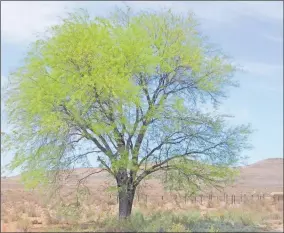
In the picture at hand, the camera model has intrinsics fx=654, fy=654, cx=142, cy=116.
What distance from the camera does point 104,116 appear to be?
29.4m

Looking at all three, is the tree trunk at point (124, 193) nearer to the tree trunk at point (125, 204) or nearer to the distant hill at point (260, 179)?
the tree trunk at point (125, 204)

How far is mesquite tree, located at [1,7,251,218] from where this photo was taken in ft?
95.9

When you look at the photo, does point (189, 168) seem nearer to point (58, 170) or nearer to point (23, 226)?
point (58, 170)

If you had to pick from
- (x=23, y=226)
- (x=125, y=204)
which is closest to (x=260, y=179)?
(x=125, y=204)

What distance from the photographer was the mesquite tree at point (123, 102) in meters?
29.2

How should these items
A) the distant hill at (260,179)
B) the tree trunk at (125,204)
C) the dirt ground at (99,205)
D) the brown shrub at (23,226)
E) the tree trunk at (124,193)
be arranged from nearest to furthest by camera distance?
the brown shrub at (23,226)
the tree trunk at (124,193)
the tree trunk at (125,204)
the dirt ground at (99,205)
the distant hill at (260,179)

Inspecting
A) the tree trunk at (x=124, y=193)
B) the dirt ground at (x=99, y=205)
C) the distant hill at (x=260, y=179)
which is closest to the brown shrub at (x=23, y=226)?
the dirt ground at (x=99, y=205)

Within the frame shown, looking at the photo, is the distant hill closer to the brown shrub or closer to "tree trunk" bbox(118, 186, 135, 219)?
"tree trunk" bbox(118, 186, 135, 219)

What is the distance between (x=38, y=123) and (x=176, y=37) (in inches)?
320

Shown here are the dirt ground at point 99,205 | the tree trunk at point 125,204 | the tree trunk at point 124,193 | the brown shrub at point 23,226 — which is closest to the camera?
the brown shrub at point 23,226

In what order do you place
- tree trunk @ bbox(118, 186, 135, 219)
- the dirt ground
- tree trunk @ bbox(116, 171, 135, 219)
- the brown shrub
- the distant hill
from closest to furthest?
the brown shrub, tree trunk @ bbox(116, 171, 135, 219), tree trunk @ bbox(118, 186, 135, 219), the dirt ground, the distant hill

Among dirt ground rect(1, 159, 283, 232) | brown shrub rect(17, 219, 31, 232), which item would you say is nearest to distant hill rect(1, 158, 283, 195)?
dirt ground rect(1, 159, 283, 232)

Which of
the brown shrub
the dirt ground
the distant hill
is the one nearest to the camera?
the brown shrub

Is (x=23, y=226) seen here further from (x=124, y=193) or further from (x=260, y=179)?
(x=260, y=179)
